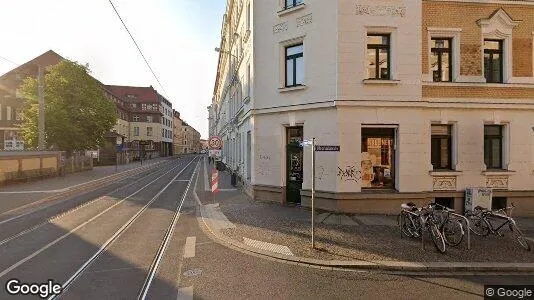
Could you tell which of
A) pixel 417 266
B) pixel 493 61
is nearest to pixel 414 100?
pixel 493 61

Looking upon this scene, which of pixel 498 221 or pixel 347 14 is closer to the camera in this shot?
pixel 498 221

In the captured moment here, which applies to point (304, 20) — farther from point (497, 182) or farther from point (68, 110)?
point (68, 110)

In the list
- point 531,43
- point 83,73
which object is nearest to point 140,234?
point 531,43

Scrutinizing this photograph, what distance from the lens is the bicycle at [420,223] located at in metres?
7.76

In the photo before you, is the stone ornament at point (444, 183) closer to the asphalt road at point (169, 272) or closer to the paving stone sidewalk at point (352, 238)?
the paving stone sidewalk at point (352, 238)

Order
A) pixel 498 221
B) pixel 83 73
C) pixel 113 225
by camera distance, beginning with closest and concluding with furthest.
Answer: pixel 498 221 → pixel 113 225 → pixel 83 73

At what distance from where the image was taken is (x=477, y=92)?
12797 mm

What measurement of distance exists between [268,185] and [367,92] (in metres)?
5.60

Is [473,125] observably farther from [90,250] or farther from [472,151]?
[90,250]

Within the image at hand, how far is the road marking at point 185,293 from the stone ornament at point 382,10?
35.8ft

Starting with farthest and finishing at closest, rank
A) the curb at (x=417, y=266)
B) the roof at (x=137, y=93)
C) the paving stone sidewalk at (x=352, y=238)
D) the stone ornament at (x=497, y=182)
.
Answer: the roof at (x=137, y=93) → the stone ornament at (x=497, y=182) → the paving stone sidewalk at (x=352, y=238) → the curb at (x=417, y=266)

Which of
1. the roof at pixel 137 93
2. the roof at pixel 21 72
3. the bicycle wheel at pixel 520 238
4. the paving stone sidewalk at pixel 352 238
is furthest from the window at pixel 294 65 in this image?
the roof at pixel 137 93

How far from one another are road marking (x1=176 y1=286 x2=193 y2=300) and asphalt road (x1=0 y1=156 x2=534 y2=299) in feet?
0.05

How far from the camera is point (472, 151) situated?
12.8 metres
